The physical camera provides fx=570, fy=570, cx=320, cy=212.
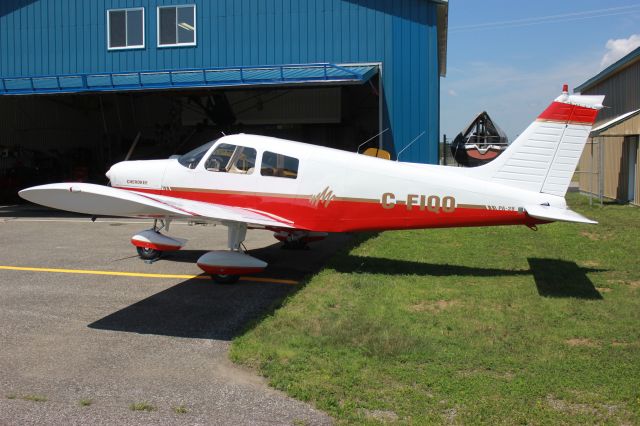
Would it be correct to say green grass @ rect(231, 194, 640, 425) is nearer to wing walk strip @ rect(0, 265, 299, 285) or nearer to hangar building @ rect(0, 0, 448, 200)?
wing walk strip @ rect(0, 265, 299, 285)

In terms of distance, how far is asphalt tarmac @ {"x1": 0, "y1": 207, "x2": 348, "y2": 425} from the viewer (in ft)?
14.1

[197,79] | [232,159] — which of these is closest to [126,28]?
[197,79]

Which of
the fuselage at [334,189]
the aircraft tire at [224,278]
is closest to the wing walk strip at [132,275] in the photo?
the aircraft tire at [224,278]

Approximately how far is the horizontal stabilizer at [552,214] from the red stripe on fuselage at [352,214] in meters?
0.20

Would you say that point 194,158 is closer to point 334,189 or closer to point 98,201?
point 334,189

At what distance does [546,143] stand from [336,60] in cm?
1063

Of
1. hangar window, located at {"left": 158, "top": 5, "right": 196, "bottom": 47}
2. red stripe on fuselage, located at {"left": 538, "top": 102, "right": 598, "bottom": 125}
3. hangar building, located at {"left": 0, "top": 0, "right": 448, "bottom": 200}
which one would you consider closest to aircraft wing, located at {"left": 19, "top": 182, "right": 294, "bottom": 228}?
red stripe on fuselage, located at {"left": 538, "top": 102, "right": 598, "bottom": 125}

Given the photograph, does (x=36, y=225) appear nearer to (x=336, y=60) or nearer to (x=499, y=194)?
(x=336, y=60)

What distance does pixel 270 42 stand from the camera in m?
18.2

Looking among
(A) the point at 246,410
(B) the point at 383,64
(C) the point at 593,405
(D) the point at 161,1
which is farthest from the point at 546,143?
(D) the point at 161,1

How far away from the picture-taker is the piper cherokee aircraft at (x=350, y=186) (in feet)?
26.0

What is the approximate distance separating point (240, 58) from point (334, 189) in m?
11.4

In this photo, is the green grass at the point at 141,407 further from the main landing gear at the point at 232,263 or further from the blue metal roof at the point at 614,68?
the blue metal roof at the point at 614,68

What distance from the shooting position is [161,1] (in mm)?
19172
